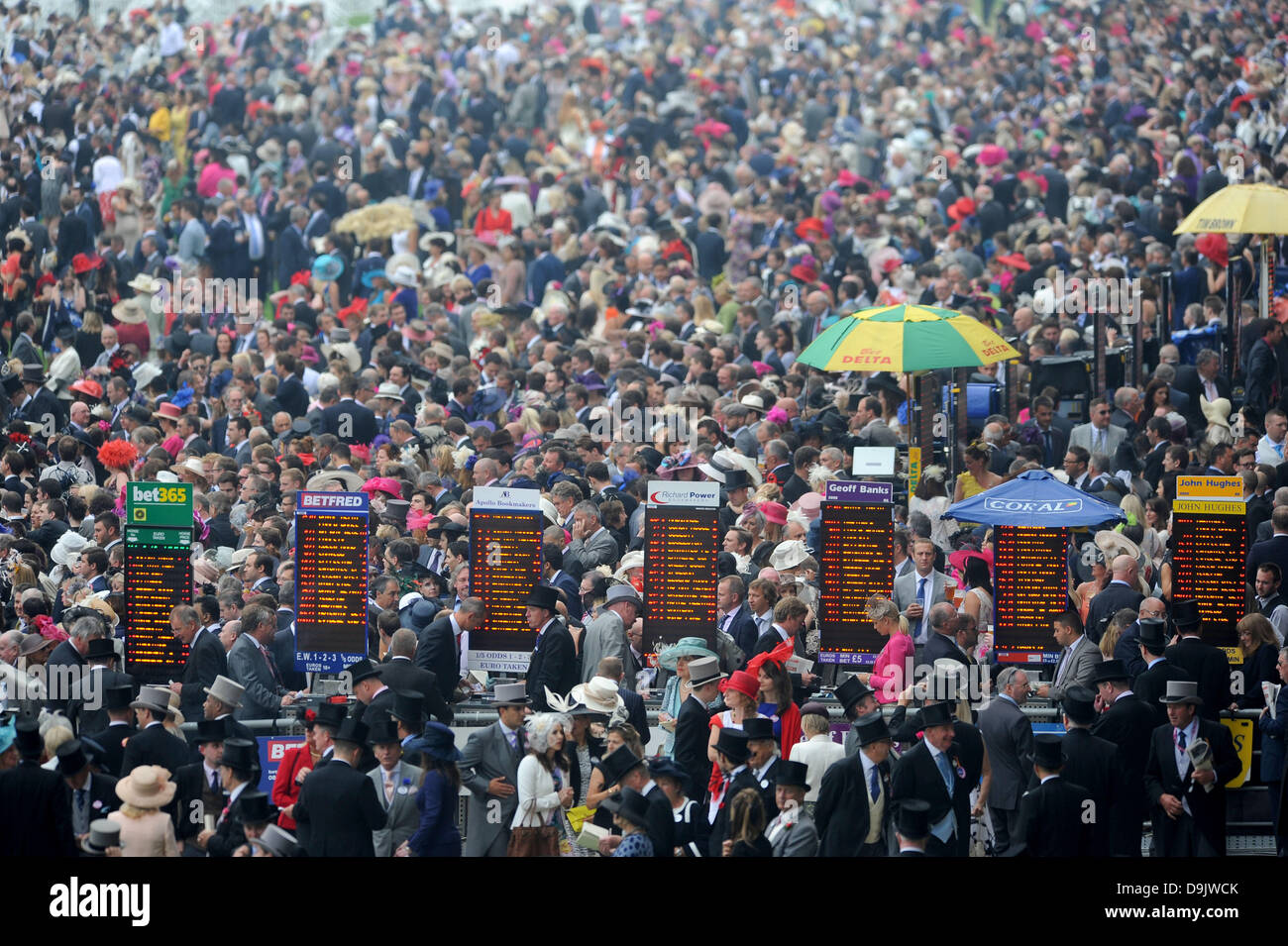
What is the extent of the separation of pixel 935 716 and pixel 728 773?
4.20 feet

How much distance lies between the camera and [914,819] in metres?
10.8

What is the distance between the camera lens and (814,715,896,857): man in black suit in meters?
11.1

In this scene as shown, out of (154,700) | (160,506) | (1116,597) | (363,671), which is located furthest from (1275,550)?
(154,700)

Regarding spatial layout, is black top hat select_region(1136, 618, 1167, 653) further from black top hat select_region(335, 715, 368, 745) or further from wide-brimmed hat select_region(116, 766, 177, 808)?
wide-brimmed hat select_region(116, 766, 177, 808)

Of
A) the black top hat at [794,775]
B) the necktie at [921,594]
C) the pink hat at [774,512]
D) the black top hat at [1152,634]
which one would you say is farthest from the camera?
the pink hat at [774,512]

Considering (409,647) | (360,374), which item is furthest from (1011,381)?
(409,647)

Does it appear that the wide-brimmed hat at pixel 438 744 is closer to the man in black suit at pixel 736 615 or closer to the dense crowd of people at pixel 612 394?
the dense crowd of people at pixel 612 394

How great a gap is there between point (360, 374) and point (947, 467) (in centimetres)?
653

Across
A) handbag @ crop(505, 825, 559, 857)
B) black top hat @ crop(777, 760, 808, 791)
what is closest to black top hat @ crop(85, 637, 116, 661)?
handbag @ crop(505, 825, 559, 857)

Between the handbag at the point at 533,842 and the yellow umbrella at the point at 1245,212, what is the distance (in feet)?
35.0

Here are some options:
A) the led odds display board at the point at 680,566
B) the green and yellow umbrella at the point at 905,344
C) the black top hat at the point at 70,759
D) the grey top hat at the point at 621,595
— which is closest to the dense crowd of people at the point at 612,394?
the black top hat at the point at 70,759

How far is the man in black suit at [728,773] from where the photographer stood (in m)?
11.0

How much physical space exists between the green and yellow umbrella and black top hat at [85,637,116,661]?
637 centimetres
